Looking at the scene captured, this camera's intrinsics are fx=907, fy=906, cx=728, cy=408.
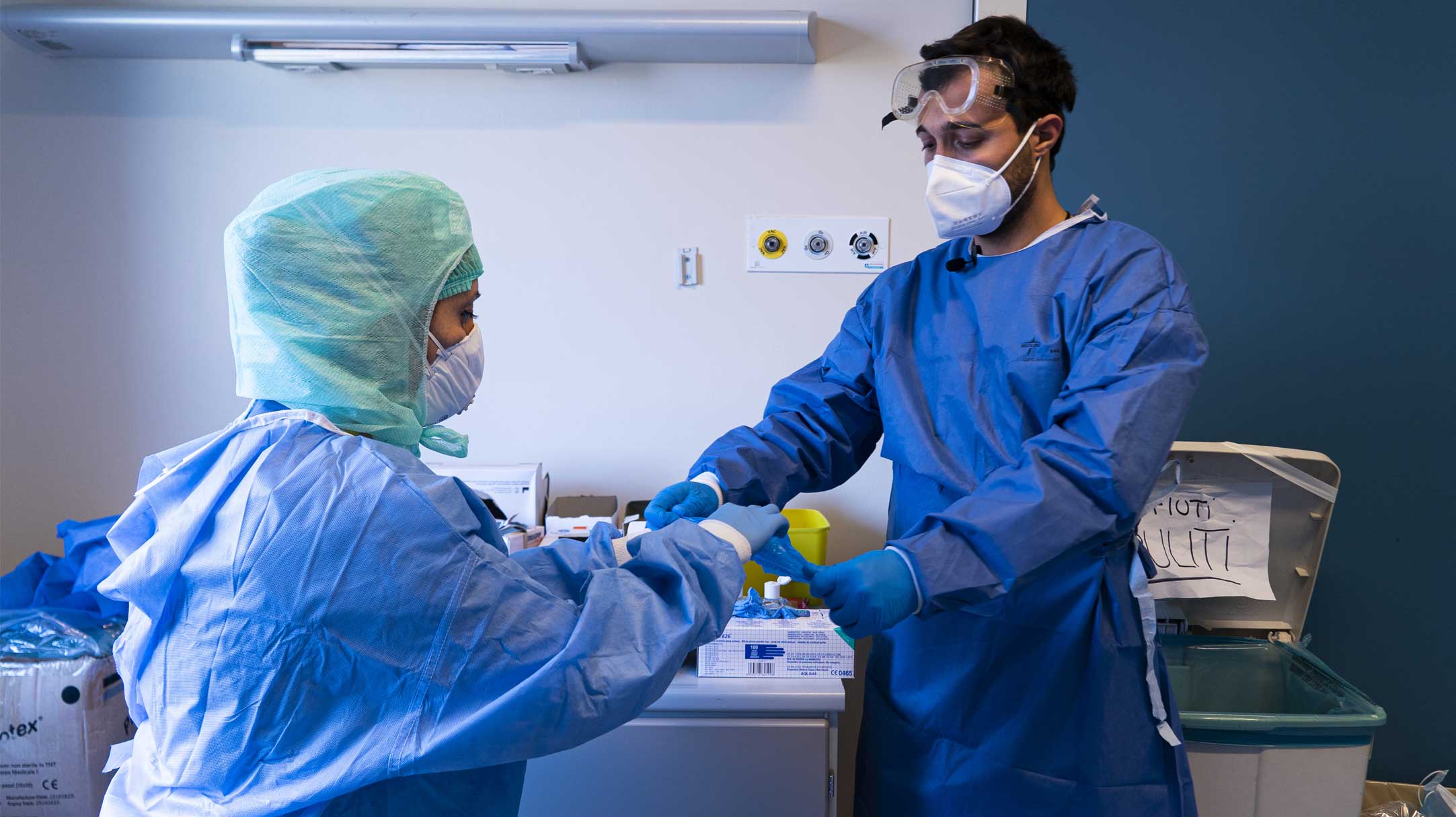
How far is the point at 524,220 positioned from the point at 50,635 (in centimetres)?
134

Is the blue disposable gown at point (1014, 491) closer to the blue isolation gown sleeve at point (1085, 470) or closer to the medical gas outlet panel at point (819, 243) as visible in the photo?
the blue isolation gown sleeve at point (1085, 470)

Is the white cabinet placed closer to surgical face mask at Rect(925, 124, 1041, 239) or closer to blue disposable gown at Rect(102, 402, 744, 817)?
blue disposable gown at Rect(102, 402, 744, 817)

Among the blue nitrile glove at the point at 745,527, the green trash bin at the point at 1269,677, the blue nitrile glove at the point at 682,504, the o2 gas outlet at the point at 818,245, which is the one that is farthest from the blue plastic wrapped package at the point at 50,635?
the green trash bin at the point at 1269,677

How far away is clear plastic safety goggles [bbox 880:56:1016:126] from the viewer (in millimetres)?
1389

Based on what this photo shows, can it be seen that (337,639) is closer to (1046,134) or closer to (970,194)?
(970,194)

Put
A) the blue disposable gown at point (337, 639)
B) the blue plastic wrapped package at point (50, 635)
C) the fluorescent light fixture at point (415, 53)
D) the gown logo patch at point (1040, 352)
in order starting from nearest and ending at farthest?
1. the blue disposable gown at point (337, 639)
2. the gown logo patch at point (1040, 352)
3. the blue plastic wrapped package at point (50, 635)
4. the fluorescent light fixture at point (415, 53)

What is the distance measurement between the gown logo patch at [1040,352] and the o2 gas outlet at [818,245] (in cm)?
99

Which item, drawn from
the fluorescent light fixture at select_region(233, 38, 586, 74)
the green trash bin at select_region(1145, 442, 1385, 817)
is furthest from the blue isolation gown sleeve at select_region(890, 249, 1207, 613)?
the fluorescent light fixture at select_region(233, 38, 586, 74)

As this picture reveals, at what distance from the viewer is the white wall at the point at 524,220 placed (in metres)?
2.23

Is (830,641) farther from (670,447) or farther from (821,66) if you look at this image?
(821,66)

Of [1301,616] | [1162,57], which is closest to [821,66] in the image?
[1162,57]

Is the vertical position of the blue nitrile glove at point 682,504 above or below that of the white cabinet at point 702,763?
above

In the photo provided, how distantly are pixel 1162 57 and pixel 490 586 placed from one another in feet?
6.55

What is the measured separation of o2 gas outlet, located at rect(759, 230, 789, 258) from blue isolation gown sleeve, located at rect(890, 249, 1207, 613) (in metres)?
1.13
